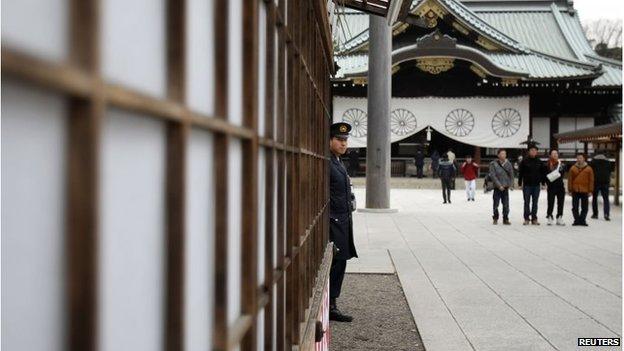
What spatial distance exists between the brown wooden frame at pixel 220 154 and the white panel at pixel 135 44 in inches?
0.7

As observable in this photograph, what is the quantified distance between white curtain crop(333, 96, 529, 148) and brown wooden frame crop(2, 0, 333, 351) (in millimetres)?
20513

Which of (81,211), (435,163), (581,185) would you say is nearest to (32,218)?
(81,211)

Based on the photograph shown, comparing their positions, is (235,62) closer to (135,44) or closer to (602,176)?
(135,44)

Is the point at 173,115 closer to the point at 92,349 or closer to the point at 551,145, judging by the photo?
the point at 92,349

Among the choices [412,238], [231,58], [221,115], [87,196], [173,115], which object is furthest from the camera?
[412,238]

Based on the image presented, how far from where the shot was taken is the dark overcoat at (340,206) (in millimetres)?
4027

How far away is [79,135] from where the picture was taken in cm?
50

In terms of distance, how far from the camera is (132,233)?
2.21 ft

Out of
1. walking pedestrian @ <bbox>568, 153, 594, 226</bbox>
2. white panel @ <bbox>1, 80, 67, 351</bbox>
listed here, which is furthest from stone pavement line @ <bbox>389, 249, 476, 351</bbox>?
walking pedestrian @ <bbox>568, 153, 594, 226</bbox>

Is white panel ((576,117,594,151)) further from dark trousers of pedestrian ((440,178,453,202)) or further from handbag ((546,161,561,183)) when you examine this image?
handbag ((546,161,561,183))

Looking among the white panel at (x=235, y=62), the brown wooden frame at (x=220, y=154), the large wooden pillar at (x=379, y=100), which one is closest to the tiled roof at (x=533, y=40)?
the large wooden pillar at (x=379, y=100)

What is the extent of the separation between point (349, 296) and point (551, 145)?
2003 centimetres

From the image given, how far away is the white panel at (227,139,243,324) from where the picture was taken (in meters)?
1.13

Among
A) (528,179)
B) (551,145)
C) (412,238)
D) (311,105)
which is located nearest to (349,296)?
(311,105)
